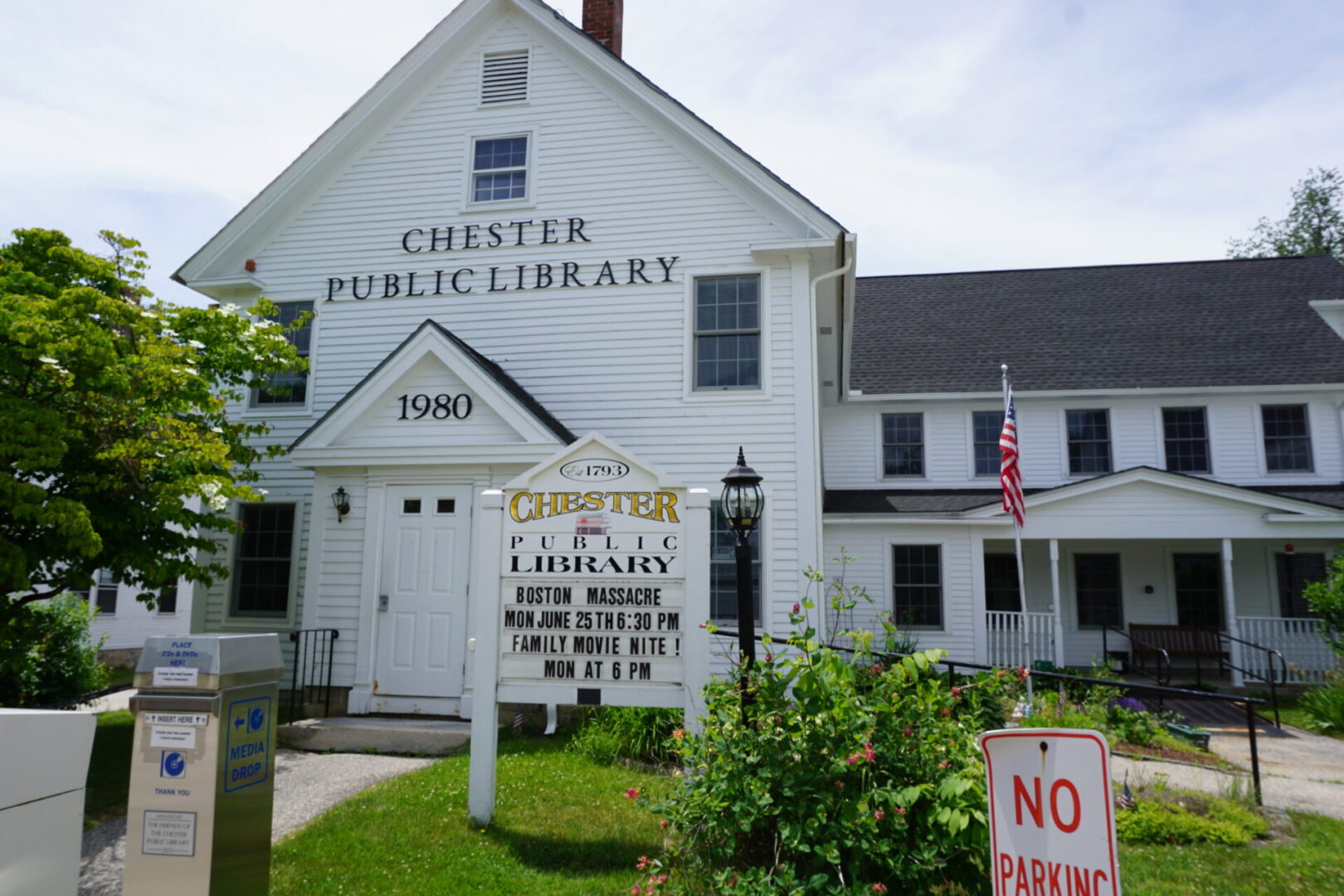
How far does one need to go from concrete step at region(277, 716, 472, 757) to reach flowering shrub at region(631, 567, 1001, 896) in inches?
177

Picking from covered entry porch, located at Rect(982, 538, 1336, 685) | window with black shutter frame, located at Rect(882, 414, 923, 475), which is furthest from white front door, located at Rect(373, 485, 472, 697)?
window with black shutter frame, located at Rect(882, 414, 923, 475)

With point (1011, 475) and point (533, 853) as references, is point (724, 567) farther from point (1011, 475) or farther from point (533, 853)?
point (533, 853)

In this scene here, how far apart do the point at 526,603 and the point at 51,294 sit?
18.8ft

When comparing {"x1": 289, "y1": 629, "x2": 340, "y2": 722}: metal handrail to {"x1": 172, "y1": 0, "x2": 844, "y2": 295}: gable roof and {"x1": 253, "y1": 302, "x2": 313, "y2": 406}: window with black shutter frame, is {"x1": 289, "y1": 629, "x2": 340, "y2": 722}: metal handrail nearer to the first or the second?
{"x1": 253, "y1": 302, "x2": 313, "y2": 406}: window with black shutter frame

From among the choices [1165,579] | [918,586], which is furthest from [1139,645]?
[918,586]

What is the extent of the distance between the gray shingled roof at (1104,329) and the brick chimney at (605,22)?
372 inches

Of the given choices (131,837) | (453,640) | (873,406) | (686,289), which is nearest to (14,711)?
(131,837)

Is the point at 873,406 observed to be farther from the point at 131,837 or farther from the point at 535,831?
the point at 131,837

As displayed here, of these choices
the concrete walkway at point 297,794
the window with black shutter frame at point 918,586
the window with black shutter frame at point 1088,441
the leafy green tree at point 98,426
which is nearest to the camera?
the concrete walkway at point 297,794

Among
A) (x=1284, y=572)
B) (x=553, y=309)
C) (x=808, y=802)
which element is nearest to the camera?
(x=808, y=802)

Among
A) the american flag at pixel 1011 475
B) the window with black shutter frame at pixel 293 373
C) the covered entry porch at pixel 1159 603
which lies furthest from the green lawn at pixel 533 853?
the covered entry porch at pixel 1159 603

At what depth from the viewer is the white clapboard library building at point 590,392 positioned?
10477 mm

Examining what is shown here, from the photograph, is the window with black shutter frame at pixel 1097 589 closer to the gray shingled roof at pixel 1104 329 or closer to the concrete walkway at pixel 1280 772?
the gray shingled roof at pixel 1104 329

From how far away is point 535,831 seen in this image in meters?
6.03
